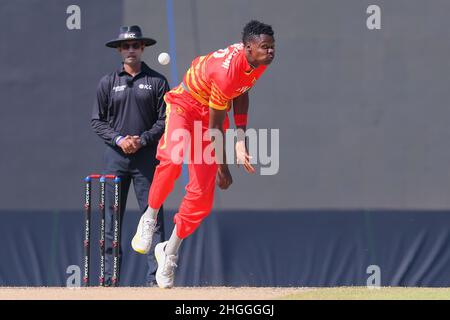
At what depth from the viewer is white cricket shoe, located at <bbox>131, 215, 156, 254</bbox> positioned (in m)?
6.62

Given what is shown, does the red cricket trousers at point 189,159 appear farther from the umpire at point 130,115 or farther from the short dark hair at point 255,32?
the umpire at point 130,115

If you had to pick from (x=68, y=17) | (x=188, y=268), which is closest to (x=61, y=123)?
(x=68, y=17)

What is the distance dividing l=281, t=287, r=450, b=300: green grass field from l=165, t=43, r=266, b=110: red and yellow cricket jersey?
4.32 feet

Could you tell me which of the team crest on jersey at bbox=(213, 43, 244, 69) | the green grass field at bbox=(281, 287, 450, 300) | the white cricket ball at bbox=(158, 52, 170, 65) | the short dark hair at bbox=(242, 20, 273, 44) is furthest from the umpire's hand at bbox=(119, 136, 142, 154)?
the green grass field at bbox=(281, 287, 450, 300)

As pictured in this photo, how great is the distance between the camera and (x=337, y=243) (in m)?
7.75

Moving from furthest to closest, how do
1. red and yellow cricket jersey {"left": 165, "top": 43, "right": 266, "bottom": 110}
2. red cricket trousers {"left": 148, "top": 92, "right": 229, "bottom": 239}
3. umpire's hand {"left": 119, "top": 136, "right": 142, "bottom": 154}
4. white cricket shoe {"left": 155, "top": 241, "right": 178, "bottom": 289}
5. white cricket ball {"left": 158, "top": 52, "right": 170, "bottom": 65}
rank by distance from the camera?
white cricket ball {"left": 158, "top": 52, "right": 170, "bottom": 65} < umpire's hand {"left": 119, "top": 136, "right": 142, "bottom": 154} < white cricket shoe {"left": 155, "top": 241, "right": 178, "bottom": 289} < red cricket trousers {"left": 148, "top": 92, "right": 229, "bottom": 239} < red and yellow cricket jersey {"left": 165, "top": 43, "right": 266, "bottom": 110}

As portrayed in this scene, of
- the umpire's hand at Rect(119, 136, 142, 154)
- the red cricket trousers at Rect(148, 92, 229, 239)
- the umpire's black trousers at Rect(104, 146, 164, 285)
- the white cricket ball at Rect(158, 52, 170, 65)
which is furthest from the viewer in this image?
the white cricket ball at Rect(158, 52, 170, 65)

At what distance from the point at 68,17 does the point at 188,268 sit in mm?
2241

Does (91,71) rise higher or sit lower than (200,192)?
higher

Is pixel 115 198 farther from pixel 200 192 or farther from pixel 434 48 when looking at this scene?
pixel 434 48

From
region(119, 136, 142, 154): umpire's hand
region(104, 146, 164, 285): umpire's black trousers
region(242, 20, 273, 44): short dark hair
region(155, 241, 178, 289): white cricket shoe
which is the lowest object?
region(155, 241, 178, 289): white cricket shoe

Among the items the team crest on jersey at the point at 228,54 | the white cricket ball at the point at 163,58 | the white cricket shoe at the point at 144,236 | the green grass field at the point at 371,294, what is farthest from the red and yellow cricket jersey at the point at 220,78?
the green grass field at the point at 371,294

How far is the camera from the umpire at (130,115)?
24.3 ft

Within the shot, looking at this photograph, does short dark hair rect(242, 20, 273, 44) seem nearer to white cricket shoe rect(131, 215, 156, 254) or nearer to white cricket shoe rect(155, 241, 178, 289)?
white cricket shoe rect(131, 215, 156, 254)
